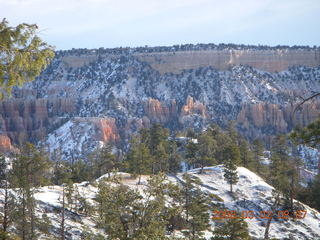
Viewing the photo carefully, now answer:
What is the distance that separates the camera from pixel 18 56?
12.5 meters

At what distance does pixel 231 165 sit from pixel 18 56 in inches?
1966

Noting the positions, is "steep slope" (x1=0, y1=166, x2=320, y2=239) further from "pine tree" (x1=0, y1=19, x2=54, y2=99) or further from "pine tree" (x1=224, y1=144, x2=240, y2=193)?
"pine tree" (x1=0, y1=19, x2=54, y2=99)

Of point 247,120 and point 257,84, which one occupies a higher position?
point 257,84

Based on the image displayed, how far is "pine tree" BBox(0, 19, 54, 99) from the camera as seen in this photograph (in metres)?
12.3

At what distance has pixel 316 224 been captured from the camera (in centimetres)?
5525

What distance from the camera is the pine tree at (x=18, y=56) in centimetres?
1233

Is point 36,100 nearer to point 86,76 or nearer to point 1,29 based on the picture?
point 86,76

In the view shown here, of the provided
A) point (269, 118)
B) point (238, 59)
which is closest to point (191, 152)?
point (269, 118)

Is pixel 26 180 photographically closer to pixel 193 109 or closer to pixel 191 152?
pixel 191 152

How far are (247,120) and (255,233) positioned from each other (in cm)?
10336

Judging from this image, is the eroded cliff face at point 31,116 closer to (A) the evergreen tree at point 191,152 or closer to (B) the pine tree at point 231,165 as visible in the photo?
(A) the evergreen tree at point 191,152

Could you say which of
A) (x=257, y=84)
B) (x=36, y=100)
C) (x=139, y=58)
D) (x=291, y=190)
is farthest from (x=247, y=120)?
(x=291, y=190)

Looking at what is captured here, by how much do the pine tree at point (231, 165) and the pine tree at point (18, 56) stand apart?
48.8 metres

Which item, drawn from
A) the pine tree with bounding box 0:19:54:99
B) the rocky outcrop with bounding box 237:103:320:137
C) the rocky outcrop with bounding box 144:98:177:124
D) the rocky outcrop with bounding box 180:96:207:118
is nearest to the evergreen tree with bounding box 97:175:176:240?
the pine tree with bounding box 0:19:54:99
